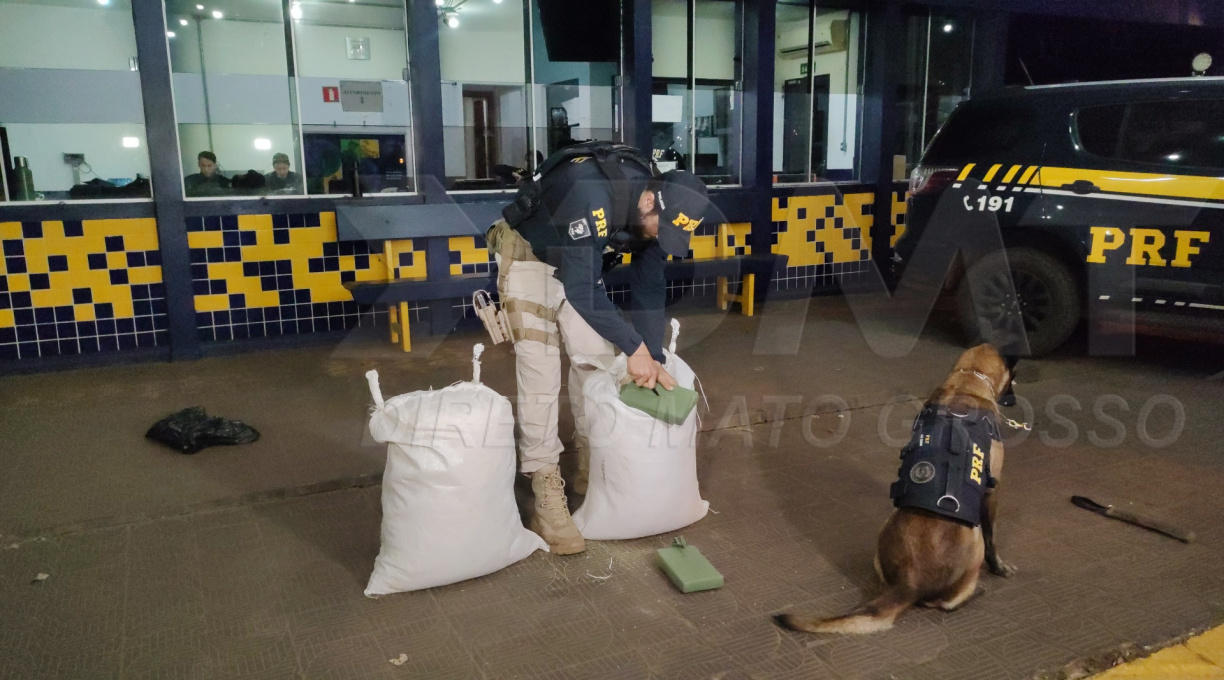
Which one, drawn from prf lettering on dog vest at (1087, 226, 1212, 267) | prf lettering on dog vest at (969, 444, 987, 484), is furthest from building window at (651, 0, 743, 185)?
prf lettering on dog vest at (969, 444, 987, 484)

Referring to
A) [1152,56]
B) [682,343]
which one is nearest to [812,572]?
[682,343]

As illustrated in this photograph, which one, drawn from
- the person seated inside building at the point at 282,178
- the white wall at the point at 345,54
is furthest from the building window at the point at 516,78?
the person seated inside building at the point at 282,178

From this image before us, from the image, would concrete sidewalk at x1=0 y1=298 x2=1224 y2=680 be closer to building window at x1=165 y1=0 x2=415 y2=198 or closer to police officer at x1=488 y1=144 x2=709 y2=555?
police officer at x1=488 y1=144 x2=709 y2=555

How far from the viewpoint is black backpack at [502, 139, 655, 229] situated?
3.08 metres

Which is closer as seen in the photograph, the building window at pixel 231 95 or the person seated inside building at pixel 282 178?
the building window at pixel 231 95

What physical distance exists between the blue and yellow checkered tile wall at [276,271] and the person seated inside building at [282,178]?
248 millimetres

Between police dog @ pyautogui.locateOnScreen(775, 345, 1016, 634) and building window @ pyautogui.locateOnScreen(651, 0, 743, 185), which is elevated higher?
building window @ pyautogui.locateOnScreen(651, 0, 743, 185)

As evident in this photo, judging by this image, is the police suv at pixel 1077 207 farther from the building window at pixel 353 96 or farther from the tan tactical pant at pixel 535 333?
the building window at pixel 353 96

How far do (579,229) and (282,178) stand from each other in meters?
4.17

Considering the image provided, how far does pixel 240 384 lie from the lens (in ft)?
17.6

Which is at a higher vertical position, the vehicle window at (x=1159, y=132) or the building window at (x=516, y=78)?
the building window at (x=516, y=78)

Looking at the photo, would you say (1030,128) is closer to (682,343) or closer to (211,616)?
(682,343)

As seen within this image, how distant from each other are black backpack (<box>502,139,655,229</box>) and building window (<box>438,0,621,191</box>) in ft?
11.9

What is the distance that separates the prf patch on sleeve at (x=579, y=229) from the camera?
2.95 metres
